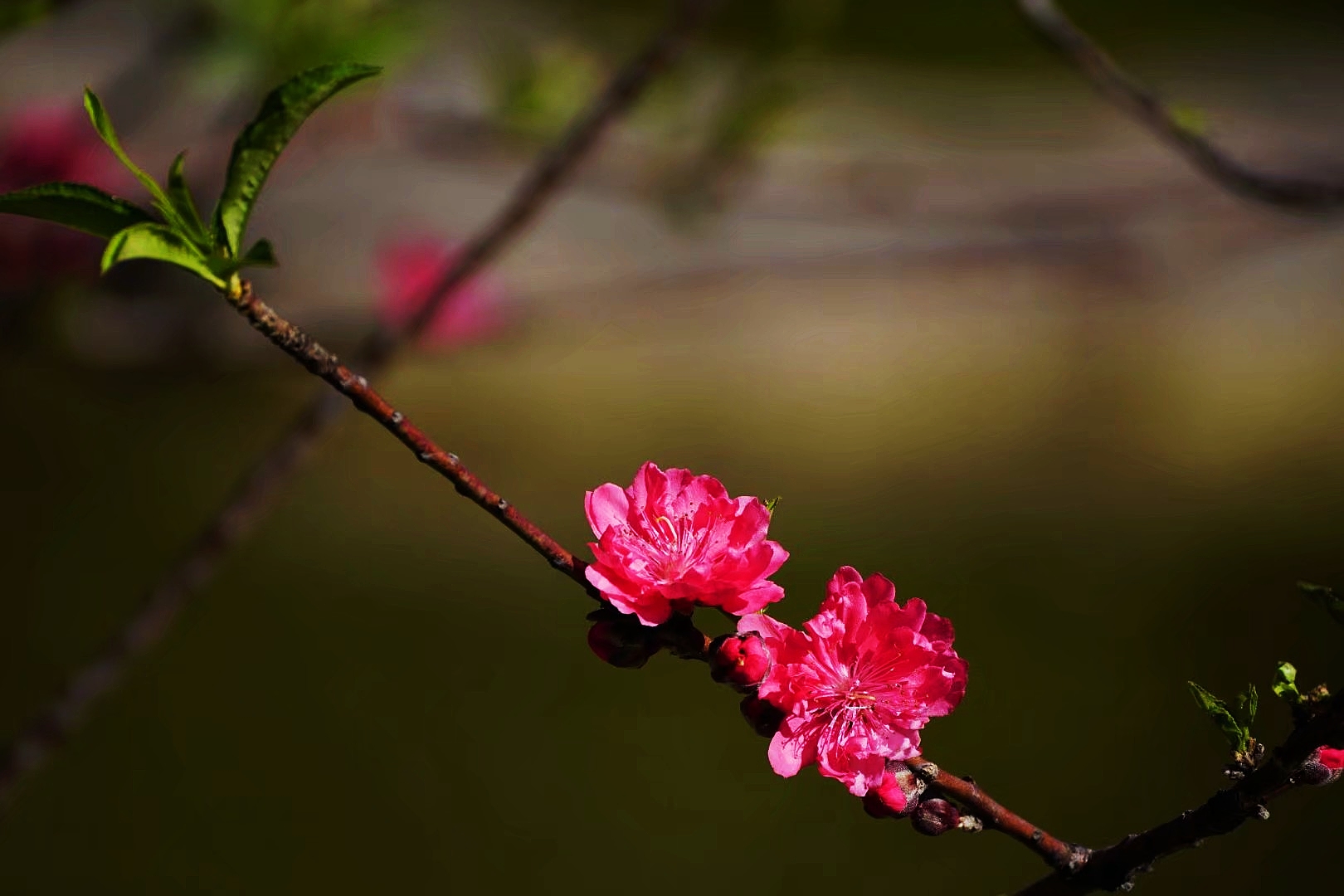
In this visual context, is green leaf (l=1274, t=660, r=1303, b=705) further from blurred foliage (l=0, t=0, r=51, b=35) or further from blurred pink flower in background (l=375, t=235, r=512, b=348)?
blurred pink flower in background (l=375, t=235, r=512, b=348)

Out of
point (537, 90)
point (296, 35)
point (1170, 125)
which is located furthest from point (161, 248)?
point (537, 90)

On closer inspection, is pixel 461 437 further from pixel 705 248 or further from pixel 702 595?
pixel 702 595

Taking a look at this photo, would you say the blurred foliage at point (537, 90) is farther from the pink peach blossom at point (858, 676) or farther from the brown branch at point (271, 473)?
the pink peach blossom at point (858, 676)

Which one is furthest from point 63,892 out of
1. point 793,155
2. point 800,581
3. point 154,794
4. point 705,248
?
point 793,155

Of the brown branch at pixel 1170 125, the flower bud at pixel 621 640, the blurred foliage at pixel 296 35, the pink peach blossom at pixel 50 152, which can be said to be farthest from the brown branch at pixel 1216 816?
the pink peach blossom at pixel 50 152

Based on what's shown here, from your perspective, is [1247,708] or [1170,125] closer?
[1247,708]

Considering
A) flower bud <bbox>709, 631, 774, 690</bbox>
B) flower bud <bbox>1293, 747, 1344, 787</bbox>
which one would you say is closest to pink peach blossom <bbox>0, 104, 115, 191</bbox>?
flower bud <bbox>709, 631, 774, 690</bbox>

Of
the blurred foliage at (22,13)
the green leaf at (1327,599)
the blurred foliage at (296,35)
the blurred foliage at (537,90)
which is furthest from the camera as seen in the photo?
the blurred foliage at (537,90)

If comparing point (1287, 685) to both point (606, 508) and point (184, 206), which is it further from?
point (184, 206)
